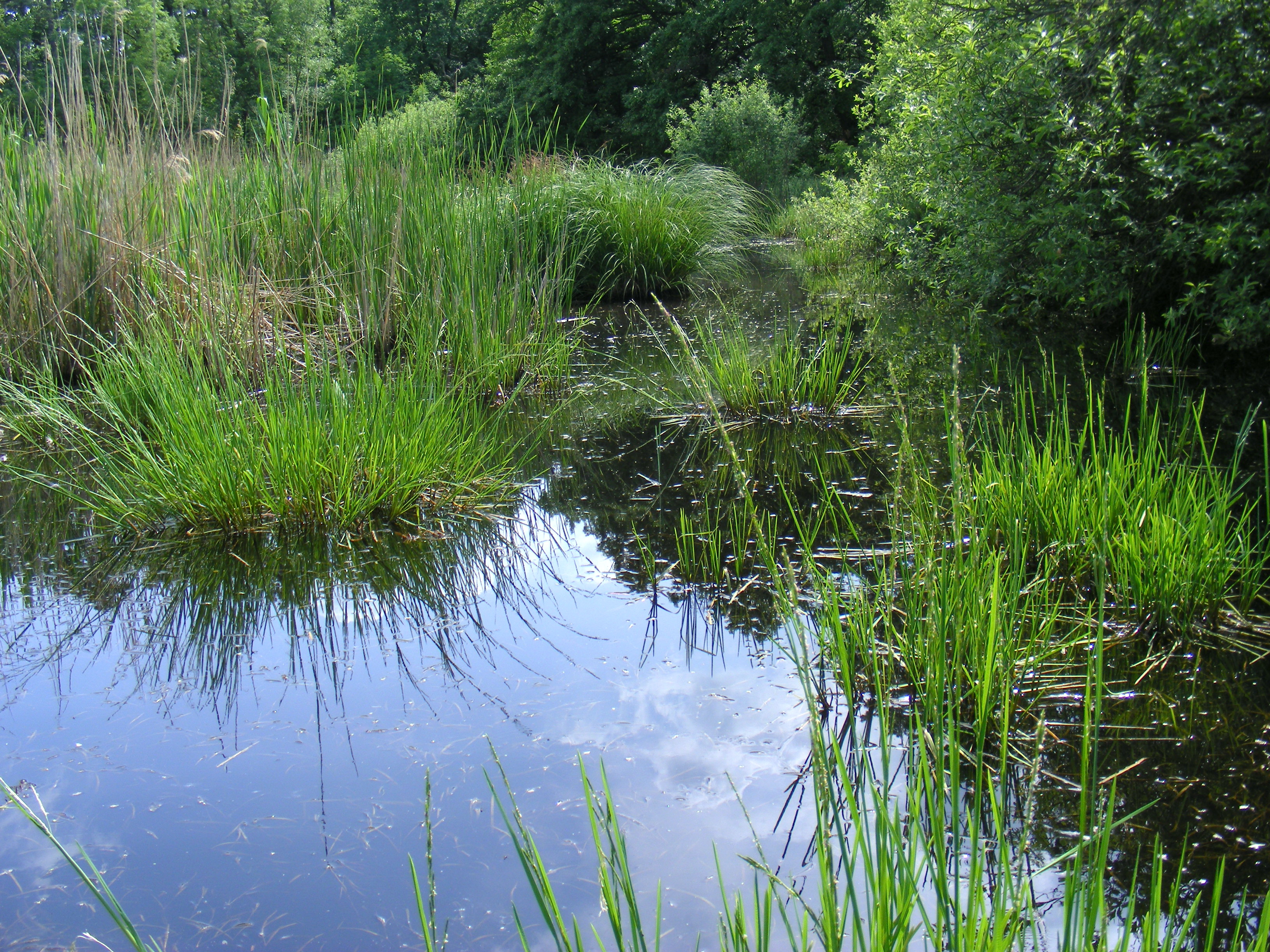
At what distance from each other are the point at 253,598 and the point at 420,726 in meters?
1.00

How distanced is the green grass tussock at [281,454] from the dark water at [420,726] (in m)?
0.13

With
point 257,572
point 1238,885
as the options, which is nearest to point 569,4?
point 257,572

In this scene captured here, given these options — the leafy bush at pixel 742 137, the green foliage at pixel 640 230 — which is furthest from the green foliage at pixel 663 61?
the green foliage at pixel 640 230

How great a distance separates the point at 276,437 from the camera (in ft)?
10.8

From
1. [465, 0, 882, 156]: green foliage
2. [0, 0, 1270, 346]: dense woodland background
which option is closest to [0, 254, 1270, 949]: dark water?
[0, 0, 1270, 346]: dense woodland background

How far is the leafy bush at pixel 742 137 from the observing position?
18016 millimetres

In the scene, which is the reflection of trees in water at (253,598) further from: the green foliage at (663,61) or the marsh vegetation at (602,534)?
the green foliage at (663,61)

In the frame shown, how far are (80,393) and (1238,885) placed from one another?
17.3 ft

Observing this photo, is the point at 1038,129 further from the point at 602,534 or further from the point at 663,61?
A: the point at 663,61

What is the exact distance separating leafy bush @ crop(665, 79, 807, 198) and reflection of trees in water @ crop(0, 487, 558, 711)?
15640mm

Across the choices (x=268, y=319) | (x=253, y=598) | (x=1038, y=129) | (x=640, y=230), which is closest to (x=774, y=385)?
(x=1038, y=129)

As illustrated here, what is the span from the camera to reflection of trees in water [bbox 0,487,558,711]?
8.62 ft

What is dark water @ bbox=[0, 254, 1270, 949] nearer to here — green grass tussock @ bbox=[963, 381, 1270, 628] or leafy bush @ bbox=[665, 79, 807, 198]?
green grass tussock @ bbox=[963, 381, 1270, 628]

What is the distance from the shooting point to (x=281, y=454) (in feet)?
10.8
